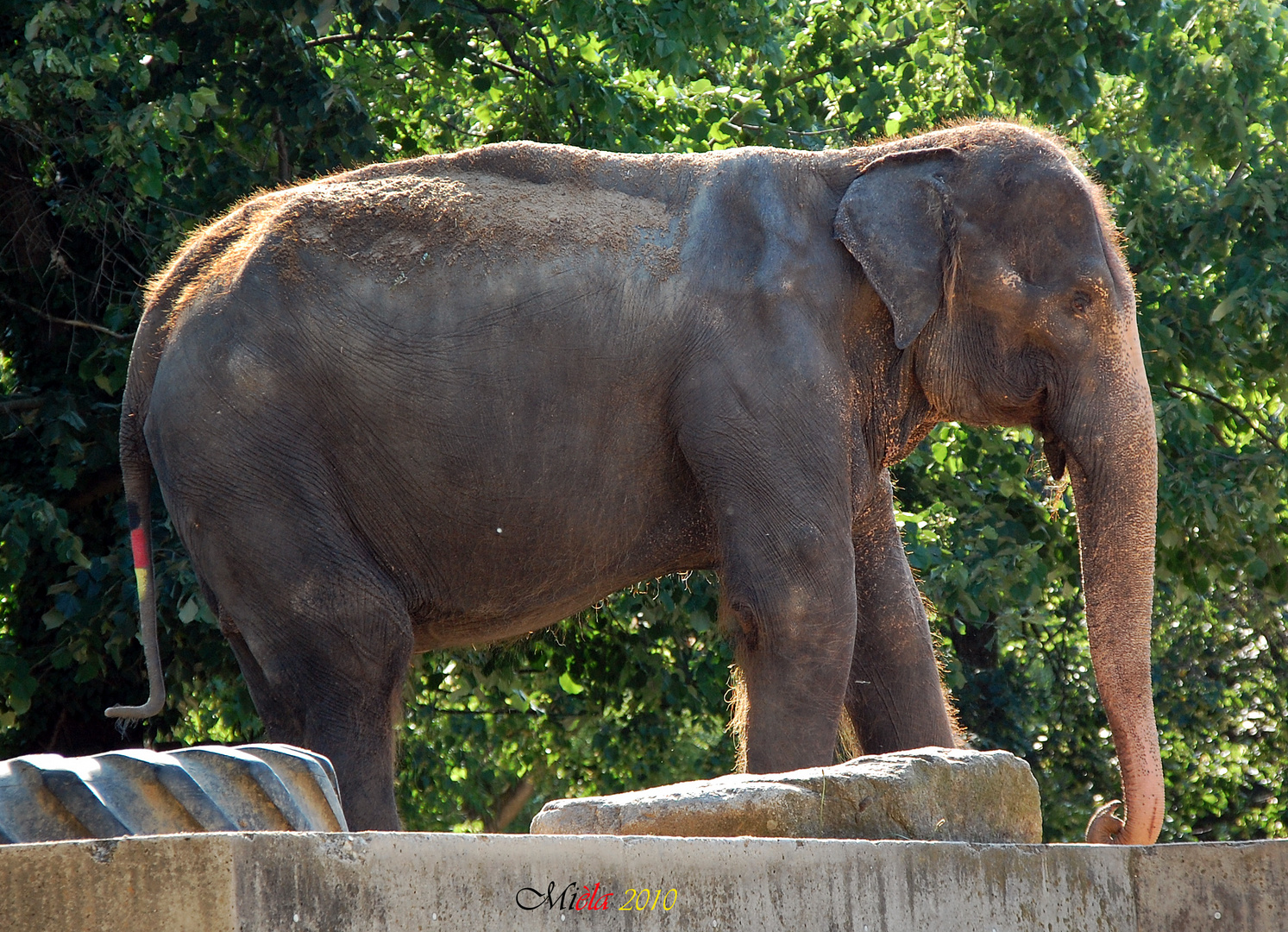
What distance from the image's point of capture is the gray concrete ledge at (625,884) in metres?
2.09

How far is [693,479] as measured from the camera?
4430 mm

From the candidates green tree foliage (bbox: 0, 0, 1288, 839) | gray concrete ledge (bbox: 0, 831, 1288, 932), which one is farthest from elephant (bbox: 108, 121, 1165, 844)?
gray concrete ledge (bbox: 0, 831, 1288, 932)

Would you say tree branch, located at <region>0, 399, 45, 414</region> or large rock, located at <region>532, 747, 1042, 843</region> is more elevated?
large rock, located at <region>532, 747, 1042, 843</region>

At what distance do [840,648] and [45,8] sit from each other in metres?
3.87

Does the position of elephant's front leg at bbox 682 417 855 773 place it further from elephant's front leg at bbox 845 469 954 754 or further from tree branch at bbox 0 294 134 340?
tree branch at bbox 0 294 134 340

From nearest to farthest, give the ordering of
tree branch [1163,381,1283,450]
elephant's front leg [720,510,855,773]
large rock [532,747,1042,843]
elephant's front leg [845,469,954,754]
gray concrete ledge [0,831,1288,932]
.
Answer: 1. gray concrete ledge [0,831,1288,932]
2. large rock [532,747,1042,843]
3. elephant's front leg [720,510,855,773]
4. elephant's front leg [845,469,954,754]
5. tree branch [1163,381,1283,450]

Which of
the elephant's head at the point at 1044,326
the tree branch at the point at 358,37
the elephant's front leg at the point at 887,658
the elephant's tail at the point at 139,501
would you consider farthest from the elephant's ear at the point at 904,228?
the tree branch at the point at 358,37

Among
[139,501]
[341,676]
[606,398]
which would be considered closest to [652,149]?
[606,398]

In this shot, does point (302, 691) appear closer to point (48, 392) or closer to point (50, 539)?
point (50, 539)

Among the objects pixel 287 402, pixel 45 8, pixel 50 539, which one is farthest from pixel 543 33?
pixel 287 402

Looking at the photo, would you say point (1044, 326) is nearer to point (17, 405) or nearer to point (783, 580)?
point (783, 580)

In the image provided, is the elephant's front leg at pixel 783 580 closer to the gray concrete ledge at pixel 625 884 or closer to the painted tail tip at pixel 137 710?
the gray concrete ledge at pixel 625 884

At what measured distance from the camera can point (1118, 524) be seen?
4.64 metres

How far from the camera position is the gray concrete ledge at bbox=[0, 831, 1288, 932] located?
2092 mm
